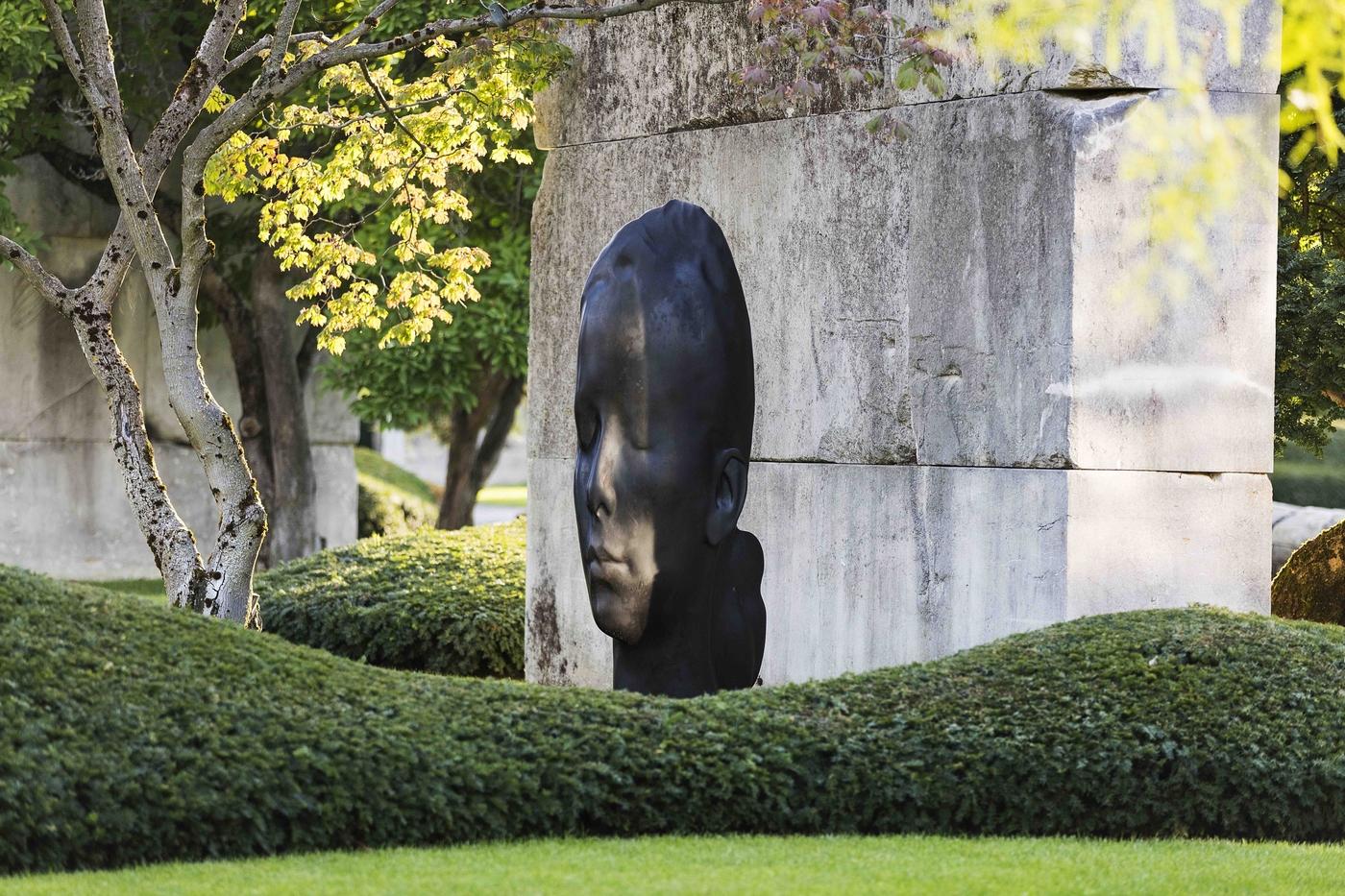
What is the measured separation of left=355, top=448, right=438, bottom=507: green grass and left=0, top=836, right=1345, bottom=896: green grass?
61.8 feet

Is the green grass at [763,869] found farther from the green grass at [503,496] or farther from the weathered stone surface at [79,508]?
the green grass at [503,496]

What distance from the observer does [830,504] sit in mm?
8461

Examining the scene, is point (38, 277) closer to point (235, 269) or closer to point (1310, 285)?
point (1310, 285)

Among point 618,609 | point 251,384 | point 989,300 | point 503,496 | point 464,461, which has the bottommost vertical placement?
point 503,496

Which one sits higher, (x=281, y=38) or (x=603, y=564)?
(x=281, y=38)

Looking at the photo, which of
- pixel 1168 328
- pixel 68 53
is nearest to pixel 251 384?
pixel 68 53

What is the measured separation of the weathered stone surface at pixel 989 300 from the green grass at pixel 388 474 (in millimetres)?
15985

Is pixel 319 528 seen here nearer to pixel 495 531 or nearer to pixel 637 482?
pixel 495 531

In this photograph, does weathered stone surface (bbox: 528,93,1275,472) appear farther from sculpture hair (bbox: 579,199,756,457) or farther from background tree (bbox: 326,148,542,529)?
background tree (bbox: 326,148,542,529)

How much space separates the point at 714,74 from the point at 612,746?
428cm

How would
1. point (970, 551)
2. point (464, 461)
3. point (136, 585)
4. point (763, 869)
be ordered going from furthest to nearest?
point (464, 461)
point (136, 585)
point (970, 551)
point (763, 869)

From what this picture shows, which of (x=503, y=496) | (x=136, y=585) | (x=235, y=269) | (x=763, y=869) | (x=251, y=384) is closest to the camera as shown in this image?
(x=763, y=869)

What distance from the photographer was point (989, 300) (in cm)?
790

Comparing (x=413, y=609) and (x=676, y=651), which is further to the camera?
(x=413, y=609)
